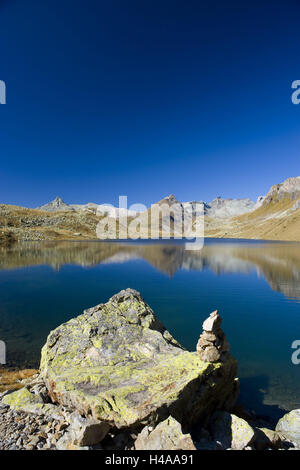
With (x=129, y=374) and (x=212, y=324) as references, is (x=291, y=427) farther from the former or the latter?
(x=129, y=374)

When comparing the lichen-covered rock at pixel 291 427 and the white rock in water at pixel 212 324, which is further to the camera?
the white rock in water at pixel 212 324

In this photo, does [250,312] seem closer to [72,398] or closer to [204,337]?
[204,337]

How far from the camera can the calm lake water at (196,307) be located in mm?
17766

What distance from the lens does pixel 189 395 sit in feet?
31.4

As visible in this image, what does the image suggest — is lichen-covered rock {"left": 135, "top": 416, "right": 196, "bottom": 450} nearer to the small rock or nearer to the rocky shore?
the rocky shore

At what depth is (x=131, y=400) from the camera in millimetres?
8766

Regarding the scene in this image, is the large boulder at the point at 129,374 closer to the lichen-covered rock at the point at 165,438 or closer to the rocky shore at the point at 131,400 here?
the rocky shore at the point at 131,400

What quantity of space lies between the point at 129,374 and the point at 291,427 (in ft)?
28.7

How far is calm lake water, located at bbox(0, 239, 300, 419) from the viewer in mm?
17766

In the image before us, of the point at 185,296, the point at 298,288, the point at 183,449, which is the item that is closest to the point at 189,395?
→ the point at 183,449

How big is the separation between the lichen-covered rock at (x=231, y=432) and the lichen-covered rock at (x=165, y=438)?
2683mm

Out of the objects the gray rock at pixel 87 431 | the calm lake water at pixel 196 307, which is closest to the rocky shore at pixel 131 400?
the gray rock at pixel 87 431

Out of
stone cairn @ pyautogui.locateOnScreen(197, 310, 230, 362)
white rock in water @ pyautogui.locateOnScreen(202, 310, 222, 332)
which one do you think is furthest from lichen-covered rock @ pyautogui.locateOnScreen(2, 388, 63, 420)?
white rock in water @ pyautogui.locateOnScreen(202, 310, 222, 332)

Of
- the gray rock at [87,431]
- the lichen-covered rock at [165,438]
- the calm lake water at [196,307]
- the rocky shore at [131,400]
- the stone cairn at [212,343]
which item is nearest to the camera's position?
the lichen-covered rock at [165,438]
